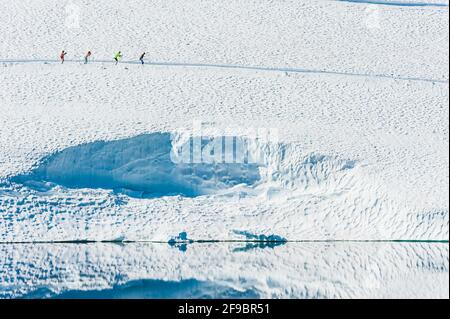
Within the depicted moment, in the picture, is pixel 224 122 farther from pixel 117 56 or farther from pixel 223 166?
pixel 117 56

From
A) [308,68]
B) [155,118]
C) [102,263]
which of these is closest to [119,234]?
[102,263]

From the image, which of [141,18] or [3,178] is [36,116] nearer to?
[3,178]

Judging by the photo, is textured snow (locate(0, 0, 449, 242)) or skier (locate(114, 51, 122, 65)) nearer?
textured snow (locate(0, 0, 449, 242))

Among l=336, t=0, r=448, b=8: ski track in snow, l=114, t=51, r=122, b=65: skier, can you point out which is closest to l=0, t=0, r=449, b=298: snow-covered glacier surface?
l=114, t=51, r=122, b=65: skier

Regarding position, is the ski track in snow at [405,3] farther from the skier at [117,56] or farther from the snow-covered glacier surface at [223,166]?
the skier at [117,56]

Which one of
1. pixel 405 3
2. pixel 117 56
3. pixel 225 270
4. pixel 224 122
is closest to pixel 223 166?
pixel 224 122

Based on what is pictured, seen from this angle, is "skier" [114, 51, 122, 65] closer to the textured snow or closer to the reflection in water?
the textured snow

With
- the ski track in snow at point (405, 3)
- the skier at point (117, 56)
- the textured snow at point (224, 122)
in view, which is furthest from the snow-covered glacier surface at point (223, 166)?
the ski track in snow at point (405, 3)
